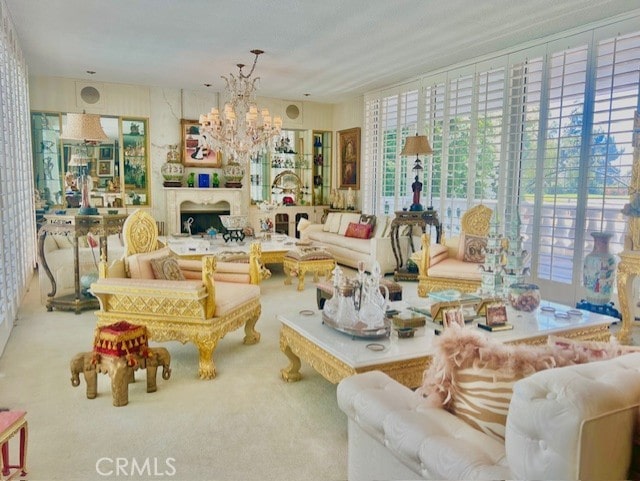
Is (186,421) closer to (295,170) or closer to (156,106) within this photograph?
(156,106)

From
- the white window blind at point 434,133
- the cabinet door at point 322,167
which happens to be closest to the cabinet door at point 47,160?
the cabinet door at point 322,167

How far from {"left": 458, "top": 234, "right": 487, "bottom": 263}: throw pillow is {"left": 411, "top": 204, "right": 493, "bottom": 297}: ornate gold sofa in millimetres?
12

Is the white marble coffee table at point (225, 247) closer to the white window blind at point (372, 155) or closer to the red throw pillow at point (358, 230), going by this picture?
the red throw pillow at point (358, 230)

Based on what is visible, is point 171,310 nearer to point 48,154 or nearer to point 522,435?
point 522,435

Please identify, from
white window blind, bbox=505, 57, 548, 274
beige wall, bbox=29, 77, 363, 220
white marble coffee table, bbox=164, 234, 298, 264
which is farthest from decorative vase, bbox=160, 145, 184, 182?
white window blind, bbox=505, 57, 548, 274

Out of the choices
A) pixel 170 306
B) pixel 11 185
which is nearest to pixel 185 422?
pixel 170 306

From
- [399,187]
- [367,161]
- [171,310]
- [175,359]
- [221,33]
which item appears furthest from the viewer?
[367,161]

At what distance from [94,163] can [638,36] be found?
25.9 ft

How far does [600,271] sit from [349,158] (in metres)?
5.50

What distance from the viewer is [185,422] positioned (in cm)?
265

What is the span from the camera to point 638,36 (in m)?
4.50

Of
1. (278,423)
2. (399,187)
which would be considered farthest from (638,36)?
(278,423)

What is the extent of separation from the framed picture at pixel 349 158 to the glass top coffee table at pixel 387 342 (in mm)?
5859

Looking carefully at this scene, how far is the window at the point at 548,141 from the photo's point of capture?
469 cm
